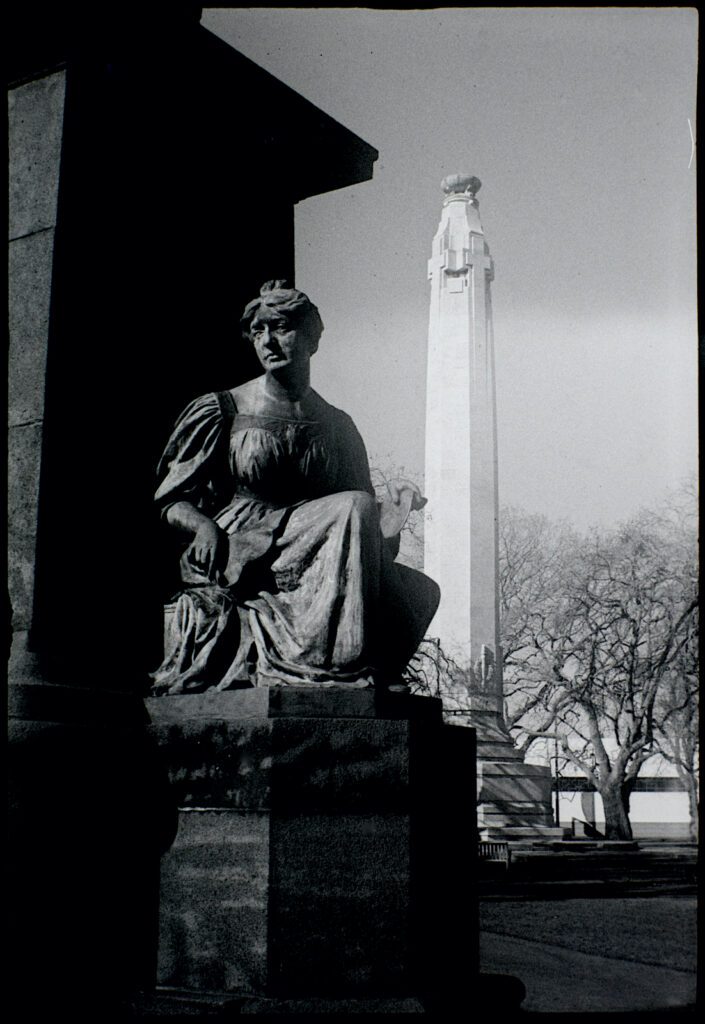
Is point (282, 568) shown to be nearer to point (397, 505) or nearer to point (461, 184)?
A: point (397, 505)

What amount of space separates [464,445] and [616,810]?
396 inches

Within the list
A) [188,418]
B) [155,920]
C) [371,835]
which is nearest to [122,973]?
[155,920]

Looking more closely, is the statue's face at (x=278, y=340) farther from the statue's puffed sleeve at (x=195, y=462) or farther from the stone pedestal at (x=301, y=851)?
the stone pedestal at (x=301, y=851)

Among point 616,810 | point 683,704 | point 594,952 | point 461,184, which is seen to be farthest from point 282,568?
point 616,810

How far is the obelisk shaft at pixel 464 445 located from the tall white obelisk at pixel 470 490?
22 mm

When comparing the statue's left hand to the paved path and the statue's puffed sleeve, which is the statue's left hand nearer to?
the statue's puffed sleeve

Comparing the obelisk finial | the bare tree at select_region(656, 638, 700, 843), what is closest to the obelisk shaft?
the obelisk finial

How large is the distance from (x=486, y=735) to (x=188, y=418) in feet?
76.4

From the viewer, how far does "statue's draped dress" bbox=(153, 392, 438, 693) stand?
16.7 feet

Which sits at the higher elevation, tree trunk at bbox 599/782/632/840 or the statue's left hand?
the statue's left hand

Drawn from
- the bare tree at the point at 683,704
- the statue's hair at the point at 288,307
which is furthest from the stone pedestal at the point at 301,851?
the bare tree at the point at 683,704

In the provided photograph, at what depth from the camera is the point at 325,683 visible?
4.99 meters

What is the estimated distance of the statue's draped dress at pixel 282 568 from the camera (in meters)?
5.08

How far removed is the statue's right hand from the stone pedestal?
60 cm
